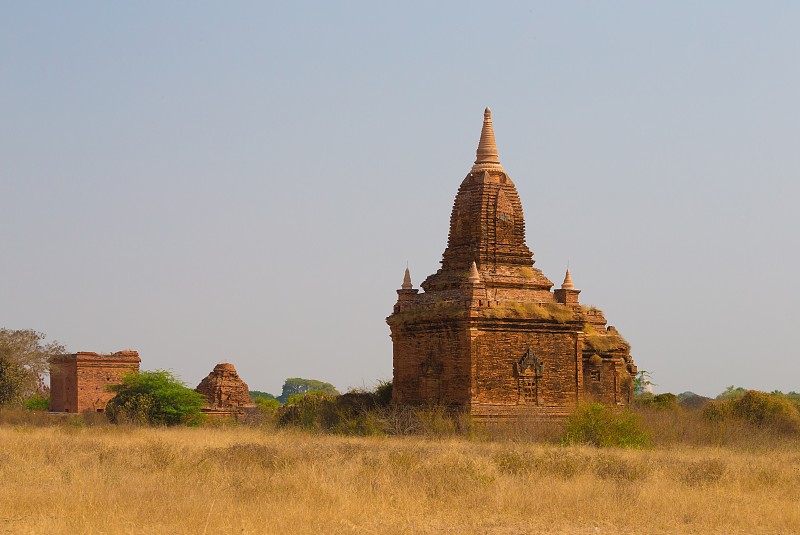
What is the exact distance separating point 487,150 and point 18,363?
57.5ft

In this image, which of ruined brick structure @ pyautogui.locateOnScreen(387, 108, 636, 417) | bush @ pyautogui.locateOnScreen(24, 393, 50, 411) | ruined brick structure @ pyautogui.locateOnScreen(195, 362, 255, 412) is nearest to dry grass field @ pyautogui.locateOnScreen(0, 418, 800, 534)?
ruined brick structure @ pyautogui.locateOnScreen(387, 108, 636, 417)

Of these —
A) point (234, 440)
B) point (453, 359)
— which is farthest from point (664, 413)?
point (234, 440)

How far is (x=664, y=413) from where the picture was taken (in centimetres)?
3005

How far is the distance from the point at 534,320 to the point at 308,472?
12.7 metres

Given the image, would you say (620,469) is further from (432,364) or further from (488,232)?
(488,232)

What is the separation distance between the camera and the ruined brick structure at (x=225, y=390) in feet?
143

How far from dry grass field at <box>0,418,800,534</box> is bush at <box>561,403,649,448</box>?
317 centimetres

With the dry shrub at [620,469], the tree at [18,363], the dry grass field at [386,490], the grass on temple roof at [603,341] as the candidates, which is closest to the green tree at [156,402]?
the tree at [18,363]

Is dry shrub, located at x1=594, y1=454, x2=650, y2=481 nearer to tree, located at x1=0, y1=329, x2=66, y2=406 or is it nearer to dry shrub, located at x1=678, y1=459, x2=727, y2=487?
dry shrub, located at x1=678, y1=459, x2=727, y2=487

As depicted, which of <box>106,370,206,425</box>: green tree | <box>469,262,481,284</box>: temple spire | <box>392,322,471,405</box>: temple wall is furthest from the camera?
<box>106,370,206,425</box>: green tree

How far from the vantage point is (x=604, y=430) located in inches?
1017

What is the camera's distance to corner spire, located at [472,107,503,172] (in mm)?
31016

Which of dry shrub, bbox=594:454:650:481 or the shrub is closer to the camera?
dry shrub, bbox=594:454:650:481

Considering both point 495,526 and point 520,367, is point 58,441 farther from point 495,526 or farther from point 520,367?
point 495,526
